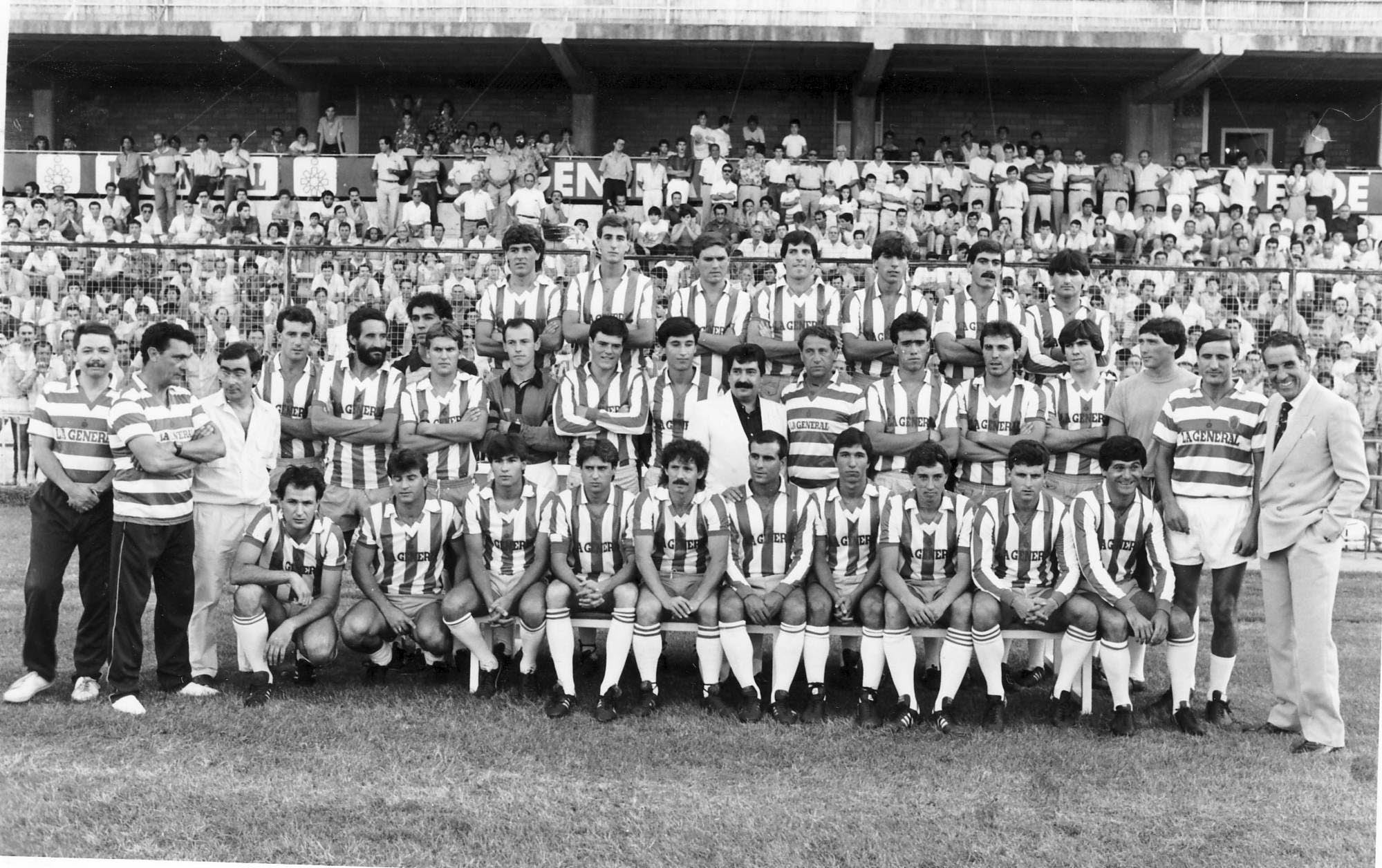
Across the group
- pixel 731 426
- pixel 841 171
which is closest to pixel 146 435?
pixel 731 426

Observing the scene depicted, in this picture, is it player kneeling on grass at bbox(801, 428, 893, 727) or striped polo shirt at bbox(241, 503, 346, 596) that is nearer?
player kneeling on grass at bbox(801, 428, 893, 727)

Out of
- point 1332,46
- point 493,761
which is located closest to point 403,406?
point 493,761

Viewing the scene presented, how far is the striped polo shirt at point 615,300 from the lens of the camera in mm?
8656

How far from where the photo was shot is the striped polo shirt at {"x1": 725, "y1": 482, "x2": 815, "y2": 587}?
7465mm

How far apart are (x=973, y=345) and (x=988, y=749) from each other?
2903 millimetres

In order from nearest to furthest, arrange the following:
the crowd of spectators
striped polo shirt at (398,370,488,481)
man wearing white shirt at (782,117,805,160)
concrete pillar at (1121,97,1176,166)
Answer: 1. striped polo shirt at (398,370,488,481)
2. the crowd of spectators
3. man wearing white shirt at (782,117,805,160)
4. concrete pillar at (1121,97,1176,166)

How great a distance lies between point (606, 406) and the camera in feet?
26.8

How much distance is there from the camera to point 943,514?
753cm

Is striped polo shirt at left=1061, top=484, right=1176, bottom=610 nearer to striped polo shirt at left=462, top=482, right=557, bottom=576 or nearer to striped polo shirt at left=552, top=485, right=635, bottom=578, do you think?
striped polo shirt at left=552, top=485, right=635, bottom=578

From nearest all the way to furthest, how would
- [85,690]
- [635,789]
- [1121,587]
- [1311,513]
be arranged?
[635,789], [1311,513], [85,690], [1121,587]

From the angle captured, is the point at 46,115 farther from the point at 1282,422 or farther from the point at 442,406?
the point at 1282,422

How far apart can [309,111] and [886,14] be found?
10.8m

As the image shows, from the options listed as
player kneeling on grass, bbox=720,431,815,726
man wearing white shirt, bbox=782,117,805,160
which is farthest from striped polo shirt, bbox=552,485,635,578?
man wearing white shirt, bbox=782,117,805,160

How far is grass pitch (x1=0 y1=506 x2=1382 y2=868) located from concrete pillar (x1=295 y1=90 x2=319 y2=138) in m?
18.4
